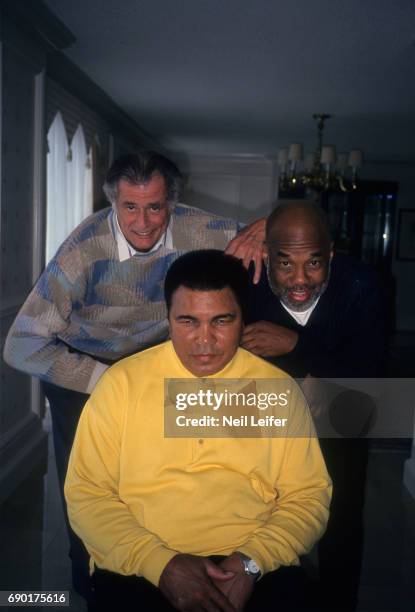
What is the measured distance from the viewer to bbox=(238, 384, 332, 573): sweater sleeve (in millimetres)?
1269

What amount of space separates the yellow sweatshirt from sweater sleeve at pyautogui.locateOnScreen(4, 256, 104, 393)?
28cm

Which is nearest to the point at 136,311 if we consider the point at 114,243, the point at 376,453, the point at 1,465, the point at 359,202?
the point at 114,243

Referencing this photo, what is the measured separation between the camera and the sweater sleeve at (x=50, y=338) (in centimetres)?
162

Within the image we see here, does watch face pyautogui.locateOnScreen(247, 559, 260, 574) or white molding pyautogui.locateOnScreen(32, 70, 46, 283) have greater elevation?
white molding pyautogui.locateOnScreen(32, 70, 46, 283)

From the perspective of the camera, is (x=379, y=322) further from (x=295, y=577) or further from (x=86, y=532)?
(x=86, y=532)

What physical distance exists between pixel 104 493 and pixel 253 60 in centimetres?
323

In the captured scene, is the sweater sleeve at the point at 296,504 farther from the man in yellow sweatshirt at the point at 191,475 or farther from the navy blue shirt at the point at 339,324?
the navy blue shirt at the point at 339,324

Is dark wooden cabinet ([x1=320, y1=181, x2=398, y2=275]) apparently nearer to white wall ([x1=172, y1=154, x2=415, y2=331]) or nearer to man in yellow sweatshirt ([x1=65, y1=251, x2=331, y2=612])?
white wall ([x1=172, y1=154, x2=415, y2=331])

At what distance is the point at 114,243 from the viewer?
1734 mm

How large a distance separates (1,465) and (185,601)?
205 centimetres

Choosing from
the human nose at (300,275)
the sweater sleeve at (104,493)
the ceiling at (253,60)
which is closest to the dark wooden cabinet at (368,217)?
the ceiling at (253,60)

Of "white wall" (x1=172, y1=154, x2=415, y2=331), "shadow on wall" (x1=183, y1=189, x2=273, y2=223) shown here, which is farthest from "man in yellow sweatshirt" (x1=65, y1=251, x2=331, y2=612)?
"shadow on wall" (x1=183, y1=189, x2=273, y2=223)

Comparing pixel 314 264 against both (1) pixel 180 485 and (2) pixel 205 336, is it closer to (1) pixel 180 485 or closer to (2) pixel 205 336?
(2) pixel 205 336

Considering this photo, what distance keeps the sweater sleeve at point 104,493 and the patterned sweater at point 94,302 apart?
30 centimetres
